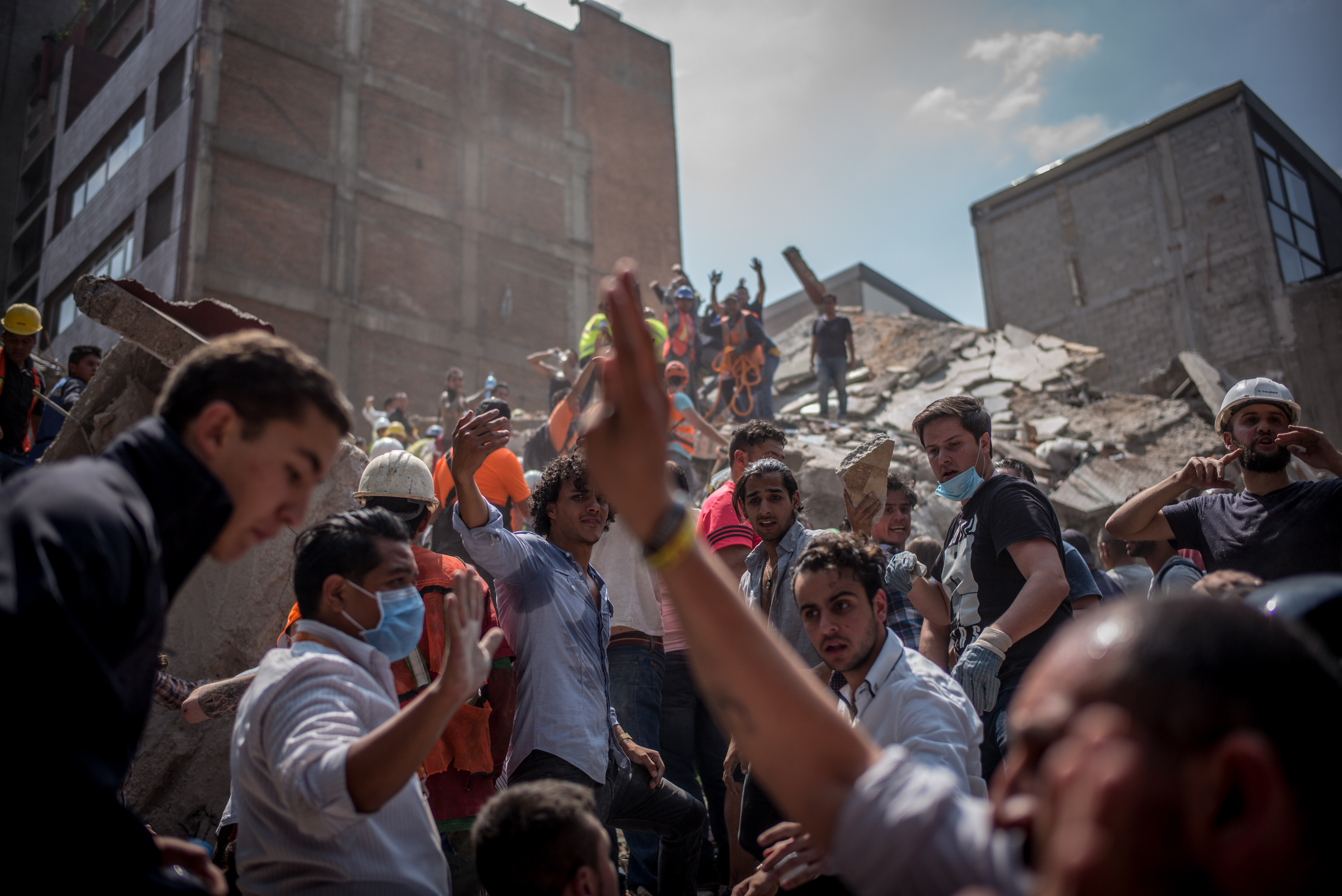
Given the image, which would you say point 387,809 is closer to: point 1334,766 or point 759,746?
point 759,746

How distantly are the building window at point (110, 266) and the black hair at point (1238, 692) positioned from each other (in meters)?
25.4

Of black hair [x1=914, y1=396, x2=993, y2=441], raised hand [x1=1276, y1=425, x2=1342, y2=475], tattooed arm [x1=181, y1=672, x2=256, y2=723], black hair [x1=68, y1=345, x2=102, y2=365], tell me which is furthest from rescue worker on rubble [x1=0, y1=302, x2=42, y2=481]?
raised hand [x1=1276, y1=425, x2=1342, y2=475]

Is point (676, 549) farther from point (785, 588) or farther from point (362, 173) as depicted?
point (362, 173)

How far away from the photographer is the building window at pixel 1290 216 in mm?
20406

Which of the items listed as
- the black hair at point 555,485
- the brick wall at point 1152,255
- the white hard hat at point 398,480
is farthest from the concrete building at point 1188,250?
the white hard hat at point 398,480

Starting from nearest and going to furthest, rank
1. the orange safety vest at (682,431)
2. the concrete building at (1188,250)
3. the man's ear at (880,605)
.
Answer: the man's ear at (880,605)
the orange safety vest at (682,431)
the concrete building at (1188,250)

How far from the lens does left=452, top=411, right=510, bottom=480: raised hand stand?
11.2 ft

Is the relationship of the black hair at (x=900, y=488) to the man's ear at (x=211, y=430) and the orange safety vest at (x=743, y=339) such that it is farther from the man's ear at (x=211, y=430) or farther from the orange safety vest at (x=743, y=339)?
the orange safety vest at (x=743, y=339)

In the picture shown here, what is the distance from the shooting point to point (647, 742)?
14.0ft

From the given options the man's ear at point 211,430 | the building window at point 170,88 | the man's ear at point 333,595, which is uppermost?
the building window at point 170,88

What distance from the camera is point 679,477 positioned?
5957 mm

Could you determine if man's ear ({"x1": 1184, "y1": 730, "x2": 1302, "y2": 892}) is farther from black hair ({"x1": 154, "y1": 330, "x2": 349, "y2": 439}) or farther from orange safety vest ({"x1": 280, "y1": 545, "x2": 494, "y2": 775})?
orange safety vest ({"x1": 280, "y1": 545, "x2": 494, "y2": 775})

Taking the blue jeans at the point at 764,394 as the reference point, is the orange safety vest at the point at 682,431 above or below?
below

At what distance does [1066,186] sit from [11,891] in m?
26.1
